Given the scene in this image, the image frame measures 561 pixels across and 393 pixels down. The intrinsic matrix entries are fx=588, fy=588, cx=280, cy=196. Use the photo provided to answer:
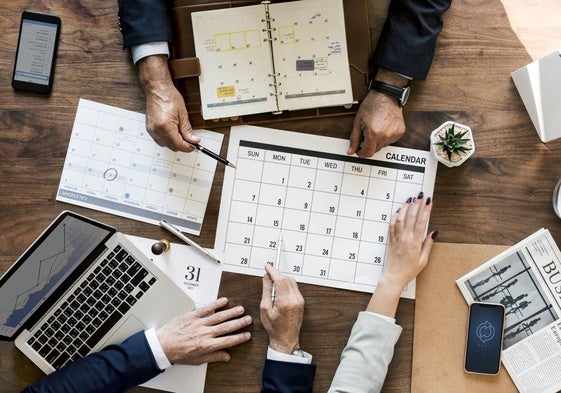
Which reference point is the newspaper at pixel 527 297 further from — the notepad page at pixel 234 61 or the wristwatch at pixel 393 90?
the notepad page at pixel 234 61

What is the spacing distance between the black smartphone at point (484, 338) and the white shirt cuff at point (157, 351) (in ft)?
2.44

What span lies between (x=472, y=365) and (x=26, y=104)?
1.31 metres

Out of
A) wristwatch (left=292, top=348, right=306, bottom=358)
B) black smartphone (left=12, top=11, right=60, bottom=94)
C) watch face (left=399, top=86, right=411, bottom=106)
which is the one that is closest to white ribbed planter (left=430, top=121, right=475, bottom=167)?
watch face (left=399, top=86, right=411, bottom=106)

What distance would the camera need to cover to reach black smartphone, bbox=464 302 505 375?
Answer: 4.79 feet

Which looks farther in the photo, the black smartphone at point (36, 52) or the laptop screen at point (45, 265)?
the black smartphone at point (36, 52)

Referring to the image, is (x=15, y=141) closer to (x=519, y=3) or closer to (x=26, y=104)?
(x=26, y=104)

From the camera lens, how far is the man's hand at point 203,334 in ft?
4.74

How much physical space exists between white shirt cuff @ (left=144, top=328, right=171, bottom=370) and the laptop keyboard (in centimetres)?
10

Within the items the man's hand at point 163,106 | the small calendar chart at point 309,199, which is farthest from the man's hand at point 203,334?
the man's hand at point 163,106

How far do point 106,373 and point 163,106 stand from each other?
66 centimetres

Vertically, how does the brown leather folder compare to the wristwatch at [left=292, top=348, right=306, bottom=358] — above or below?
above

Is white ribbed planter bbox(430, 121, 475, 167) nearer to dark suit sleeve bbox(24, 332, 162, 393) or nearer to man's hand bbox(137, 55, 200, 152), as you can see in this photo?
man's hand bbox(137, 55, 200, 152)

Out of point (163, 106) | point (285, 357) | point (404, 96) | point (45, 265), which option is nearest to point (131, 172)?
point (163, 106)

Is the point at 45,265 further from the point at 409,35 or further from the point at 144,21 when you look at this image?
the point at 409,35
